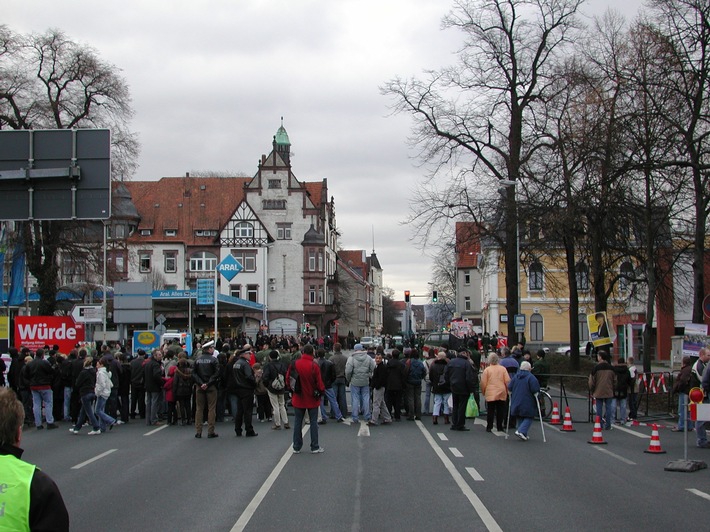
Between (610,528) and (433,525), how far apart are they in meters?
1.77

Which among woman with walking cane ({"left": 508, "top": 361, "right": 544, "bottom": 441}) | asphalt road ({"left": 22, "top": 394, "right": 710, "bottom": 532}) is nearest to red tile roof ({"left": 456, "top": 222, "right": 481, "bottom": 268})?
asphalt road ({"left": 22, "top": 394, "right": 710, "bottom": 532})

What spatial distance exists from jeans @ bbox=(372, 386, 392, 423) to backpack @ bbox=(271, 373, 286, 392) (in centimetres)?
248

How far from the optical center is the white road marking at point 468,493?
8547mm

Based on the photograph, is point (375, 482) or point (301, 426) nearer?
point (375, 482)

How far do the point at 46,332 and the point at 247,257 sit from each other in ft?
171

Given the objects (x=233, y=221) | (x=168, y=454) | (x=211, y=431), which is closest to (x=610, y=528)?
(x=168, y=454)

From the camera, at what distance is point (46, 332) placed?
28953 millimetres

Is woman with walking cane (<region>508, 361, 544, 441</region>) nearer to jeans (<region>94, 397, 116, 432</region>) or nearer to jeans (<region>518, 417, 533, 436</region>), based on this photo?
jeans (<region>518, 417, 533, 436</region>)

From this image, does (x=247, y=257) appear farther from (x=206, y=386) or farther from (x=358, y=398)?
(x=206, y=386)

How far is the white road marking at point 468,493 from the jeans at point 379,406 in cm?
343

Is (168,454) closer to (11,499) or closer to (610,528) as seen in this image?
(610,528)

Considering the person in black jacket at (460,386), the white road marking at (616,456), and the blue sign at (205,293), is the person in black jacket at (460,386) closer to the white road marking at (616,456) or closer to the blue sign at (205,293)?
the white road marking at (616,456)

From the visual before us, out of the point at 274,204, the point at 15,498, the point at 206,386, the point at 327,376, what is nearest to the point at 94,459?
the point at 206,386

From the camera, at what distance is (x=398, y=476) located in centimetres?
1173
